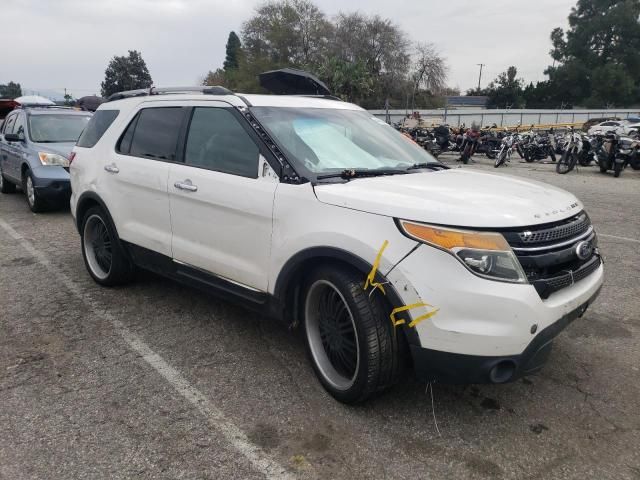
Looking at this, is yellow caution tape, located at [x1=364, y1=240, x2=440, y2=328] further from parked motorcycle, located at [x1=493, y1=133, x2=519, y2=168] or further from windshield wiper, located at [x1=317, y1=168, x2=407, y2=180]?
parked motorcycle, located at [x1=493, y1=133, x2=519, y2=168]

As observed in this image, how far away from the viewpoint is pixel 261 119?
11.0 ft

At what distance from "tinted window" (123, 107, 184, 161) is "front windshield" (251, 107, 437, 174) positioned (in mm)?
856

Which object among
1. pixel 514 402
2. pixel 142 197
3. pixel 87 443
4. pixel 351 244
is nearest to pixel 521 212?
pixel 351 244

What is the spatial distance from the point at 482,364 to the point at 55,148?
8228mm

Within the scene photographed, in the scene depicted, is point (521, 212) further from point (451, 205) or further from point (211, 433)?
point (211, 433)

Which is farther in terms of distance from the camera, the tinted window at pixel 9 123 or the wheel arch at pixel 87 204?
the tinted window at pixel 9 123

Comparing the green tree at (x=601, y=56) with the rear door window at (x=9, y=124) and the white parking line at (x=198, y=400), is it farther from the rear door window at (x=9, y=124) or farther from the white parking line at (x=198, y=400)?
the white parking line at (x=198, y=400)

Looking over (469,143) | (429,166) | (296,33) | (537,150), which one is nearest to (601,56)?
(296,33)

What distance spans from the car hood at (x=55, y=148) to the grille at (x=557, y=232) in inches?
310

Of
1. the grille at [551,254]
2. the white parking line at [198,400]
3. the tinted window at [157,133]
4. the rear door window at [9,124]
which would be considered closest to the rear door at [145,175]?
the tinted window at [157,133]

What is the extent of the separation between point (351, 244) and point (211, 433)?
4.12 ft

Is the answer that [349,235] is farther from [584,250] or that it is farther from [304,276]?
[584,250]

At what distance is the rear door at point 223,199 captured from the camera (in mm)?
3184

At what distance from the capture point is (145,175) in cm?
404
